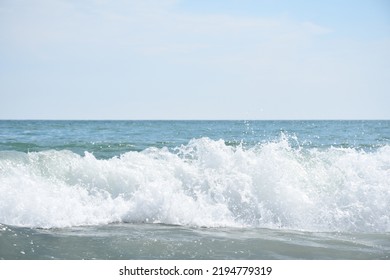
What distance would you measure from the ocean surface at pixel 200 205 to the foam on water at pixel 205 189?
0.06ft

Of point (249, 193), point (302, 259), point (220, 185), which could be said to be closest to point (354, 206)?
point (249, 193)

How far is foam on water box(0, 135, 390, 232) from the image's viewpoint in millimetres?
7449

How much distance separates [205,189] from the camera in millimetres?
8492

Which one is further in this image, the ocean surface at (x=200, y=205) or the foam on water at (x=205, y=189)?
the foam on water at (x=205, y=189)

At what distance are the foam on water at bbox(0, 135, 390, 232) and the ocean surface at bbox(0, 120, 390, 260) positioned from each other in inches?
0.8

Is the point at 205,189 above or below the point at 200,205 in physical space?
above

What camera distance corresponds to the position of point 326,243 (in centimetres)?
618

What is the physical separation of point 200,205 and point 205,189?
595 mm

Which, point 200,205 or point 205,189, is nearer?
point 200,205

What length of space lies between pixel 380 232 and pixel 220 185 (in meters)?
2.84

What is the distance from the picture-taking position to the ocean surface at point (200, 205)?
5.75 metres

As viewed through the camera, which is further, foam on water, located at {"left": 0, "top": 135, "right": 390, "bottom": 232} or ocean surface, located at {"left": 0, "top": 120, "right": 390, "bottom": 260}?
foam on water, located at {"left": 0, "top": 135, "right": 390, "bottom": 232}

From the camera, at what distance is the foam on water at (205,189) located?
7449 millimetres
